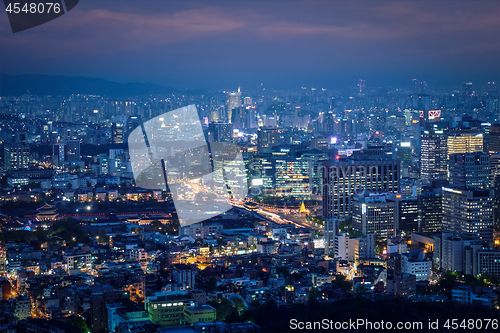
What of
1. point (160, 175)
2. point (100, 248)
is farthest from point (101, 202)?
point (100, 248)

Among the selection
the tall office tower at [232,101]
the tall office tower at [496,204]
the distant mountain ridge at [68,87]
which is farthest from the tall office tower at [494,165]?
the tall office tower at [232,101]

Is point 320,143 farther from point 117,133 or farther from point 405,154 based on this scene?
point 117,133

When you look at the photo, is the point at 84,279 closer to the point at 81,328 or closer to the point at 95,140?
the point at 81,328

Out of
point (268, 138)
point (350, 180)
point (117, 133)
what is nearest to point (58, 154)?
point (117, 133)

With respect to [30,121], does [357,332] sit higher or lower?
lower

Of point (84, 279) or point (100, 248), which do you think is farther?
point (100, 248)

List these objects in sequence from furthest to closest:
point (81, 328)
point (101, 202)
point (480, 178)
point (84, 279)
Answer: point (101, 202) < point (480, 178) < point (84, 279) < point (81, 328)

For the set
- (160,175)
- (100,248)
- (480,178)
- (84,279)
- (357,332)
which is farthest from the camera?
(160,175)
